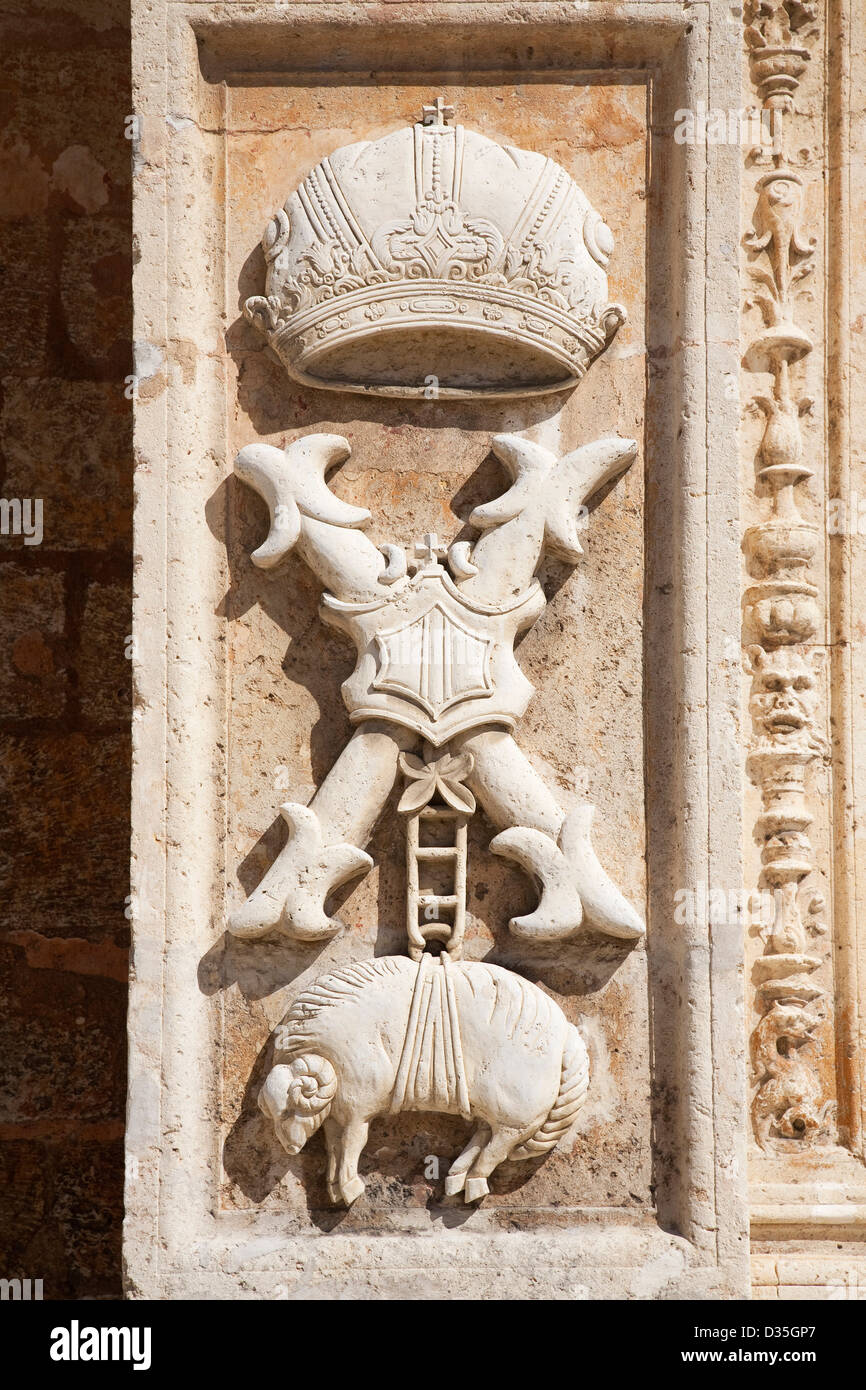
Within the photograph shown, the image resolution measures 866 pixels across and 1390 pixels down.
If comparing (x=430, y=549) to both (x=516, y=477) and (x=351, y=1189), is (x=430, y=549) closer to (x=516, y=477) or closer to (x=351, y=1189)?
(x=516, y=477)

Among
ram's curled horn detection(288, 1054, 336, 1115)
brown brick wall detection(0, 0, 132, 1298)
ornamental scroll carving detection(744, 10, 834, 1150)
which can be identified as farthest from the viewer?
brown brick wall detection(0, 0, 132, 1298)

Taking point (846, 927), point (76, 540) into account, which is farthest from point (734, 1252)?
point (76, 540)

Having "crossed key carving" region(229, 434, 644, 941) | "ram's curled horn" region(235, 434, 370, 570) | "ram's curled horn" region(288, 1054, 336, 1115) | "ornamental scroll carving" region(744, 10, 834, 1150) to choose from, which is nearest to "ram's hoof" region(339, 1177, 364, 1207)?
"ram's curled horn" region(288, 1054, 336, 1115)

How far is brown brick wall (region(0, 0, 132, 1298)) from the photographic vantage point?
10.6 feet

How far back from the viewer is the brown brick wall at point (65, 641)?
10.6 ft

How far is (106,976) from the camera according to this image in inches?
129

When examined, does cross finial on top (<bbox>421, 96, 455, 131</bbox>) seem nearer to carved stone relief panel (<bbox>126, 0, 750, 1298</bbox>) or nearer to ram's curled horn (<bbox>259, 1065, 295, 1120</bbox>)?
carved stone relief panel (<bbox>126, 0, 750, 1298</bbox>)

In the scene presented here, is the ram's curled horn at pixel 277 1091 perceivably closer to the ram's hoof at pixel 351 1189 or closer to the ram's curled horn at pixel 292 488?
the ram's hoof at pixel 351 1189

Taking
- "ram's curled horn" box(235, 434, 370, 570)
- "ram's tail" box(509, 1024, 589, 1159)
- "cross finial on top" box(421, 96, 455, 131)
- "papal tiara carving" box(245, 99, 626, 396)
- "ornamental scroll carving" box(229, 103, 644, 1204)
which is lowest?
"ram's tail" box(509, 1024, 589, 1159)

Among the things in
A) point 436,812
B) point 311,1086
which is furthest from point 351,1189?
point 436,812

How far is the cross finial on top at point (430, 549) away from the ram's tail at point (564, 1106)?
0.85 m

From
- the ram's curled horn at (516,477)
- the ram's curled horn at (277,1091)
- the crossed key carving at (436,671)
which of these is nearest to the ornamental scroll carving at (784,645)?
the crossed key carving at (436,671)

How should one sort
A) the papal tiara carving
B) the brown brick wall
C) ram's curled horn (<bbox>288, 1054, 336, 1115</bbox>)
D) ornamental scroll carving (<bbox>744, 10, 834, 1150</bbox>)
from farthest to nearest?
1. the brown brick wall
2. ornamental scroll carving (<bbox>744, 10, 834, 1150</bbox>)
3. the papal tiara carving
4. ram's curled horn (<bbox>288, 1054, 336, 1115</bbox>)

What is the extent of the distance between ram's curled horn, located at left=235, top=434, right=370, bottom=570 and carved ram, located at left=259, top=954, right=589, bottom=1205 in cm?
76
